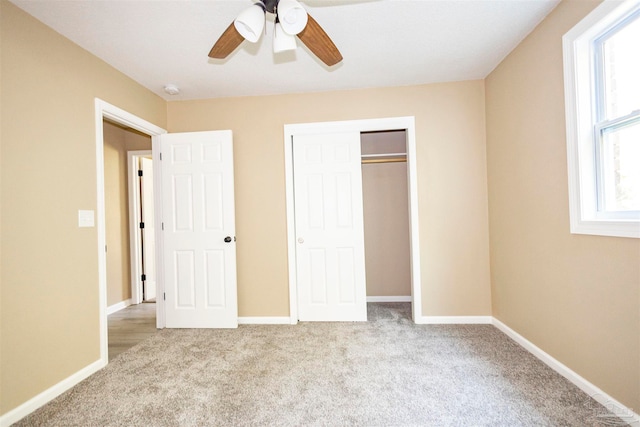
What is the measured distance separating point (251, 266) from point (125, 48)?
2.25 meters

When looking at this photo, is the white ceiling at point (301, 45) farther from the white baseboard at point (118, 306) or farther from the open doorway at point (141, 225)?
the white baseboard at point (118, 306)

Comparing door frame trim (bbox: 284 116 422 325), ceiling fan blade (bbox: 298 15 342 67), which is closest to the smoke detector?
door frame trim (bbox: 284 116 422 325)

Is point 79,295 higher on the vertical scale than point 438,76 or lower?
lower

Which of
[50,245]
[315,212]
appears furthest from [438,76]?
[50,245]

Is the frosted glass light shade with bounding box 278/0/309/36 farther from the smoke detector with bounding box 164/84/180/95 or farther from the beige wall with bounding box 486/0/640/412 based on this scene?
the smoke detector with bounding box 164/84/180/95

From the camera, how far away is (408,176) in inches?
127

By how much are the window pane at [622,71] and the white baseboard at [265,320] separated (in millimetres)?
3083

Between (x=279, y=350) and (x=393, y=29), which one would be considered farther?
(x=279, y=350)

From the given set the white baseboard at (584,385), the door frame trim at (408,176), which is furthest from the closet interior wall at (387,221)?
the white baseboard at (584,385)

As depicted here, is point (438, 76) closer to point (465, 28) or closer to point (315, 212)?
point (465, 28)

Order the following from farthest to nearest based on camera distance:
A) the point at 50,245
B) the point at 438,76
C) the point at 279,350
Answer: the point at 438,76, the point at 279,350, the point at 50,245

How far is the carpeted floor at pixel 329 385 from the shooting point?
66.8 inches

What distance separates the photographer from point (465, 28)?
2203mm

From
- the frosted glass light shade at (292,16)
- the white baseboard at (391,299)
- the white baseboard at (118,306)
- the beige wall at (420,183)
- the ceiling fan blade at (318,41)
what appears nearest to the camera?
the frosted glass light shade at (292,16)
